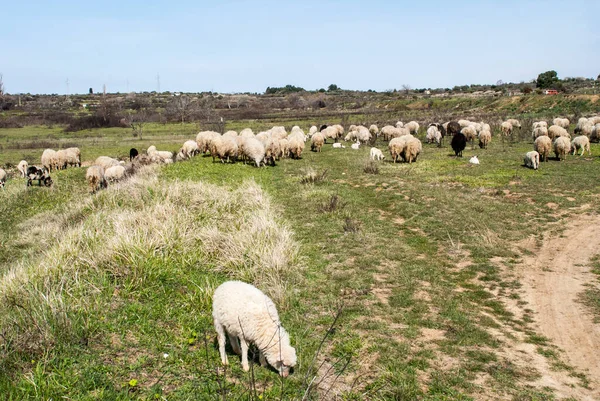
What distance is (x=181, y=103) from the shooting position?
77500 mm

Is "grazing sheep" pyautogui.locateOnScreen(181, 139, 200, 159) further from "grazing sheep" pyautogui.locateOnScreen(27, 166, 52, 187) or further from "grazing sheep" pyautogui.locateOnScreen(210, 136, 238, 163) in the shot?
"grazing sheep" pyautogui.locateOnScreen(27, 166, 52, 187)

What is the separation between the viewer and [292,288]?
7.56 metres

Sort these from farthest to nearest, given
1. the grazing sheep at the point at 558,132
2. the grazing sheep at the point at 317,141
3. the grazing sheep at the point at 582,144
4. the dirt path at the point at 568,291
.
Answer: the grazing sheep at the point at 317,141 < the grazing sheep at the point at 558,132 < the grazing sheep at the point at 582,144 < the dirt path at the point at 568,291

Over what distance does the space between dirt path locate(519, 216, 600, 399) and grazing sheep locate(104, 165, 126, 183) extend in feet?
55.4

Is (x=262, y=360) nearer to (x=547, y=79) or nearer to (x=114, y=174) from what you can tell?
(x=114, y=174)

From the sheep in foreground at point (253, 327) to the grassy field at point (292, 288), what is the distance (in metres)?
0.21

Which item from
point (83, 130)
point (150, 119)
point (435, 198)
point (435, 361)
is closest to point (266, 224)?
point (435, 361)

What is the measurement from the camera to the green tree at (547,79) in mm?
72375

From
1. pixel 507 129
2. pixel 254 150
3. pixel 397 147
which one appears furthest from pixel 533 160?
pixel 507 129

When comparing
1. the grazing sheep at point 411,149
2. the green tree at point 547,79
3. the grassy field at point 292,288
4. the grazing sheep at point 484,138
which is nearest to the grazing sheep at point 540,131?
the grazing sheep at point 484,138

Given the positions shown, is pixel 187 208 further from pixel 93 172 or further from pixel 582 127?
pixel 582 127

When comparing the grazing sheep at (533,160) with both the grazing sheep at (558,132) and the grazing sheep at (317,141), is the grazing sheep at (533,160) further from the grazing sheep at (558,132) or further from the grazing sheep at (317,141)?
the grazing sheep at (317,141)

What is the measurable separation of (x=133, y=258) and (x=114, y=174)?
1345 cm

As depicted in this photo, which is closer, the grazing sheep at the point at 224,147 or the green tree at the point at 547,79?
the grazing sheep at the point at 224,147
